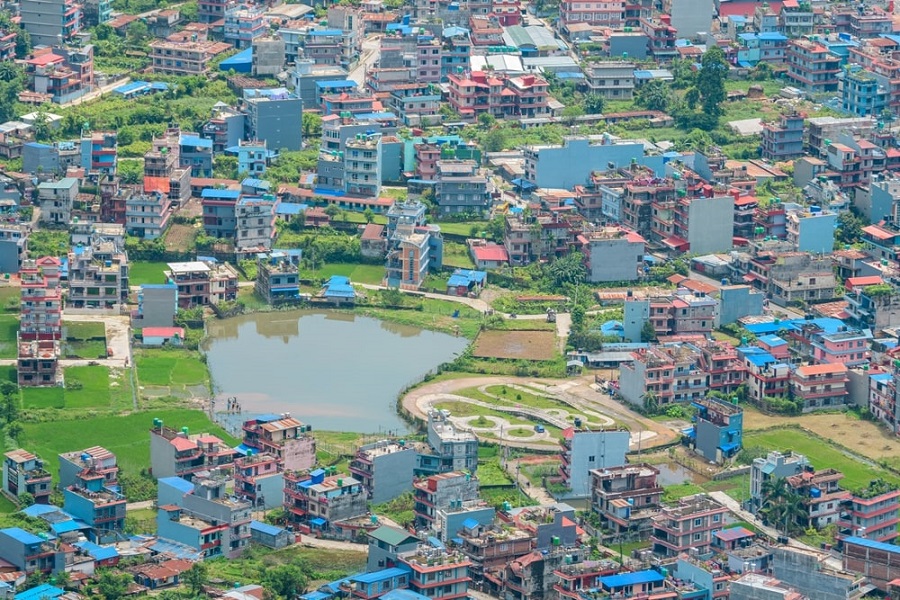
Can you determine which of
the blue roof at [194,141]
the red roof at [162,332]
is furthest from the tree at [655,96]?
the red roof at [162,332]

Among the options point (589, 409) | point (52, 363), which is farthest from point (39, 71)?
point (589, 409)

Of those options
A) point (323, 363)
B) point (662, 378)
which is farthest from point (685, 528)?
point (323, 363)

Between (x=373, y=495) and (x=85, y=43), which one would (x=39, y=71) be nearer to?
(x=85, y=43)

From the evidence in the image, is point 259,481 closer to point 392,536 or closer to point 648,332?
point 392,536

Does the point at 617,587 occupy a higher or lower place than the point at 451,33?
lower

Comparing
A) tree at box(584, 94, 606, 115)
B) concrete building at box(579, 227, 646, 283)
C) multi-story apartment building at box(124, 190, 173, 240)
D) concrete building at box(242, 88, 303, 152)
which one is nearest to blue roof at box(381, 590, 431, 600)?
concrete building at box(579, 227, 646, 283)

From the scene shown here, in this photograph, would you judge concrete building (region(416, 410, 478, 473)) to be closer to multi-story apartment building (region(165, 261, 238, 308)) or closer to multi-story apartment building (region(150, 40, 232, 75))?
multi-story apartment building (region(165, 261, 238, 308))

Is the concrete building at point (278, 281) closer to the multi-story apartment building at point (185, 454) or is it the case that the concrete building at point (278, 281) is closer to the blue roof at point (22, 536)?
the multi-story apartment building at point (185, 454)
